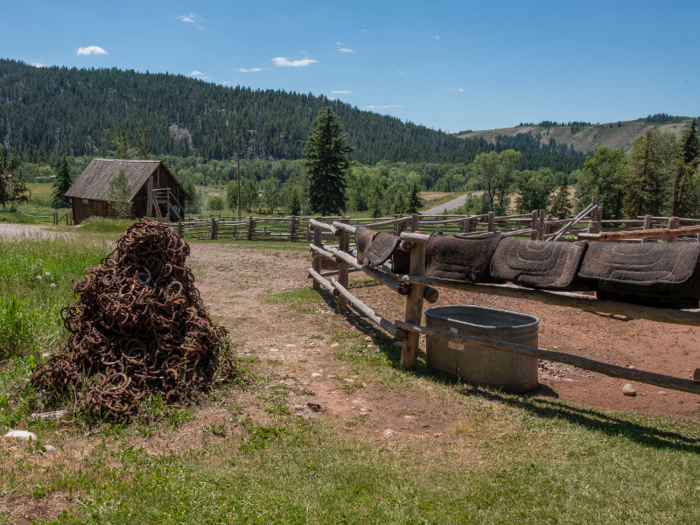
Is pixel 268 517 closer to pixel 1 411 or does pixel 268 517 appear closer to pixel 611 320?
pixel 1 411

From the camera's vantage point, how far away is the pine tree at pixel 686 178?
4600 cm

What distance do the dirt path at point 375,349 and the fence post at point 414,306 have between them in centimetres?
70

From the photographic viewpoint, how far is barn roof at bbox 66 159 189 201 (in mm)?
36250

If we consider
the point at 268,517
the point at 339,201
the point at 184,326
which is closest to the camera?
the point at 268,517

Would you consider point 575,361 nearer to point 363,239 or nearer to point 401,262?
point 401,262

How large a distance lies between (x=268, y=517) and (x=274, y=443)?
928 millimetres

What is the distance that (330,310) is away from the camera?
27.8 feet

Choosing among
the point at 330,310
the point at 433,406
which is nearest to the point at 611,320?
the point at 330,310

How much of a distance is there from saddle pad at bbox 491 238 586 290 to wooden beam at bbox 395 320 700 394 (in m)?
0.78

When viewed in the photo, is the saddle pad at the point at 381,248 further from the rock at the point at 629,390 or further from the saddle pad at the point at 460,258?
the rock at the point at 629,390

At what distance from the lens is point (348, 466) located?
3395 millimetres

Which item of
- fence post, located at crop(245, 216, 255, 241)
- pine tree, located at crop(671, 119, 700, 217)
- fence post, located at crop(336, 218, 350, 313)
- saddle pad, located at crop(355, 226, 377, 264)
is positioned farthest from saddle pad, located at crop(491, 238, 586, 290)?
pine tree, located at crop(671, 119, 700, 217)

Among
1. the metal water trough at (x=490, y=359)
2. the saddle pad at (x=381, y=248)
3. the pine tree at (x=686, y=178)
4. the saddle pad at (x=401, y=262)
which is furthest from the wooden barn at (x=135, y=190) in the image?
the pine tree at (x=686, y=178)

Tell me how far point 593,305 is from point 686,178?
5346 cm
